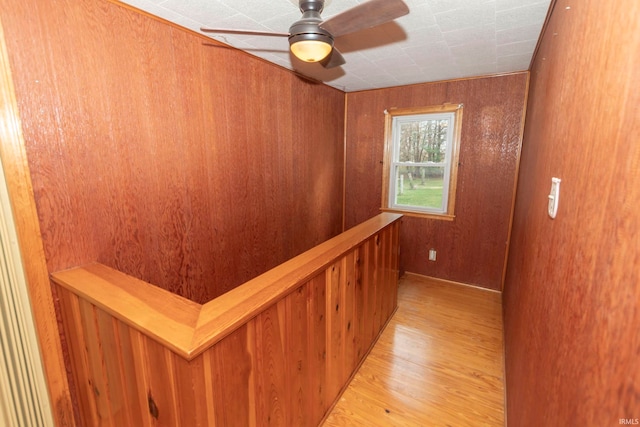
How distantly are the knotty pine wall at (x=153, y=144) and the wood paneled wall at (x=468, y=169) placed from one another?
1.11 metres

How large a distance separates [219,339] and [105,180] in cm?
132

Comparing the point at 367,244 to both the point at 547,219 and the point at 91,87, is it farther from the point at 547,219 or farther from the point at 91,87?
the point at 91,87

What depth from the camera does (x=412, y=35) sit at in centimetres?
210

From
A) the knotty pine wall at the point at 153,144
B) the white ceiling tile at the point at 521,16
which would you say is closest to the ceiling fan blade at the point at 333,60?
the knotty pine wall at the point at 153,144

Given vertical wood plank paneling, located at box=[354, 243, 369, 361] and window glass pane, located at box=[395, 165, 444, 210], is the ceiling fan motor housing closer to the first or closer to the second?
vertical wood plank paneling, located at box=[354, 243, 369, 361]

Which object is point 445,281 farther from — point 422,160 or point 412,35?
point 412,35

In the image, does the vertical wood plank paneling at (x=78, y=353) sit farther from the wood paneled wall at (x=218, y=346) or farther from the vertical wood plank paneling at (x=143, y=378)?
the vertical wood plank paneling at (x=143, y=378)

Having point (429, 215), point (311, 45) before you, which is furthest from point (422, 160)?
point (311, 45)

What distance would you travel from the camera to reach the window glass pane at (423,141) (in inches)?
136

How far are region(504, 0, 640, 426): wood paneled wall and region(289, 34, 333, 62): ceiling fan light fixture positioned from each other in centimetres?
102

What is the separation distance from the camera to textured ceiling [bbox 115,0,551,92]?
1707mm

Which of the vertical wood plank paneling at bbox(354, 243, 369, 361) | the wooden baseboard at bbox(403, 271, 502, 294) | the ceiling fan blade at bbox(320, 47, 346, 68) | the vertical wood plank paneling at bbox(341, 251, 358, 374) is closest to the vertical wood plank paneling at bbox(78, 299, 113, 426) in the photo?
the vertical wood plank paneling at bbox(341, 251, 358, 374)

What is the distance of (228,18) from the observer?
1866mm

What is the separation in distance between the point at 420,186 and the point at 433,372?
2.25m
